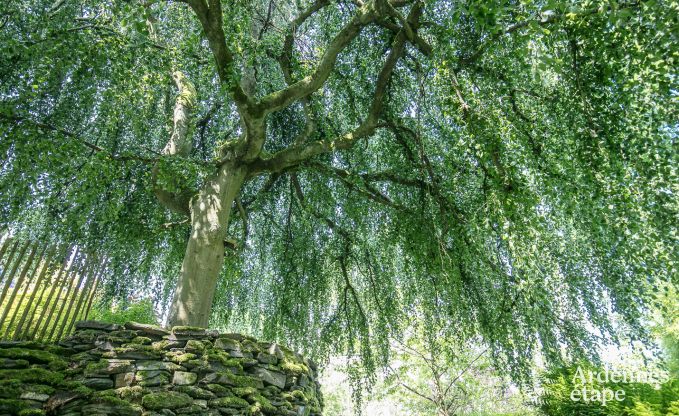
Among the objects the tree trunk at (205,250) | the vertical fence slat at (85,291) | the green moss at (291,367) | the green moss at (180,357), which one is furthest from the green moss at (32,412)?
the green moss at (291,367)

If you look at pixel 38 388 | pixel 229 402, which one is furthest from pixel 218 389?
pixel 38 388

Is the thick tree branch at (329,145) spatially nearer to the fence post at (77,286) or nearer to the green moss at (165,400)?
the fence post at (77,286)

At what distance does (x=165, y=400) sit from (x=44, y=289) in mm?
1452

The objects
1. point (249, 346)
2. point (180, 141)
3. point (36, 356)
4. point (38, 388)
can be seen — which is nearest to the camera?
point (38, 388)

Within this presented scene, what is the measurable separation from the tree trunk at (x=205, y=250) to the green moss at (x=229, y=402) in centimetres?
98

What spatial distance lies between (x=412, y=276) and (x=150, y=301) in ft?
12.9

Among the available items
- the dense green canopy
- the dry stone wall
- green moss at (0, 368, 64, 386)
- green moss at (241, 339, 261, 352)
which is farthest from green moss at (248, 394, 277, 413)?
→ the dense green canopy

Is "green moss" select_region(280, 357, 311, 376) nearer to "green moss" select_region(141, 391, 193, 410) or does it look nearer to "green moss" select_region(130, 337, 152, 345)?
"green moss" select_region(141, 391, 193, 410)

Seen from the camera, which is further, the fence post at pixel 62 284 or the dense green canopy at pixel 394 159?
the fence post at pixel 62 284

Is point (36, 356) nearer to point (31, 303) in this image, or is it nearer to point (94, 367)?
point (94, 367)

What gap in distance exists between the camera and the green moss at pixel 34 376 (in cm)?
288

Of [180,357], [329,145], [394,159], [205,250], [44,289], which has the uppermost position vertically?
[394,159]

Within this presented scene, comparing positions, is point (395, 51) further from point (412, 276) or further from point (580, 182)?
point (412, 276)

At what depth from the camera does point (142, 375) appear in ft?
10.5
